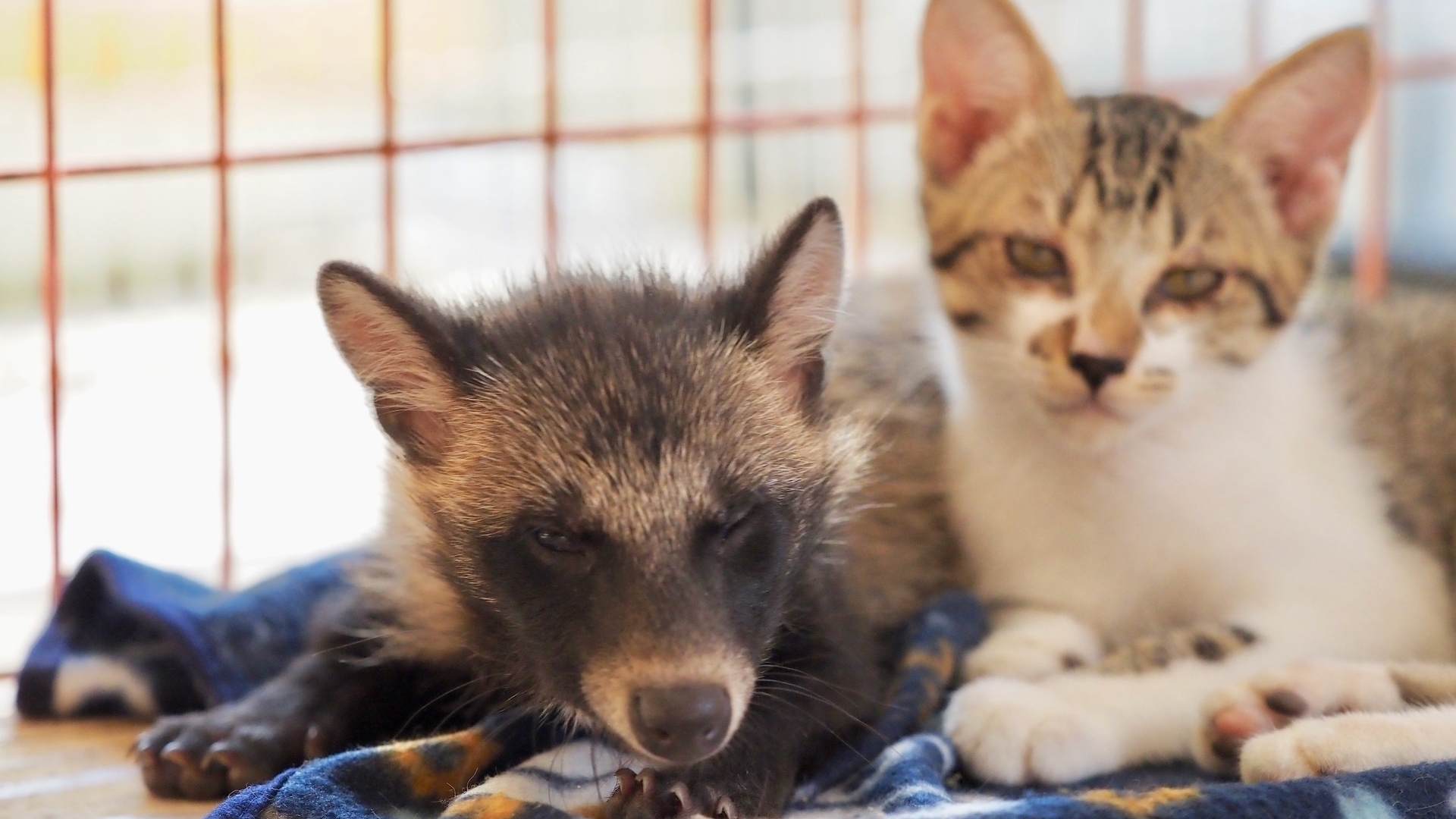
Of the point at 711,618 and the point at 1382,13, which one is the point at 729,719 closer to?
the point at 711,618

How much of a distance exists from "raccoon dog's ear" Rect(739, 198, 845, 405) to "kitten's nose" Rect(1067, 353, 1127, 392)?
421 mm

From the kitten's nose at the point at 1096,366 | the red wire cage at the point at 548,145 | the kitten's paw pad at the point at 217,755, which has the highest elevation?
the red wire cage at the point at 548,145

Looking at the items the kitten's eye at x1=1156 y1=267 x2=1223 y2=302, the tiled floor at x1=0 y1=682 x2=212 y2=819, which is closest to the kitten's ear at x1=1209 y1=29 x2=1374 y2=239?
the kitten's eye at x1=1156 y1=267 x2=1223 y2=302

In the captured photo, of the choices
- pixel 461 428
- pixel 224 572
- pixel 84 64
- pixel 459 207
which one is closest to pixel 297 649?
pixel 224 572

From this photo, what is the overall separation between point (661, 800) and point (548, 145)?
1595 mm

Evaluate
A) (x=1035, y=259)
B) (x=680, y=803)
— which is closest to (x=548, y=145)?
(x=1035, y=259)

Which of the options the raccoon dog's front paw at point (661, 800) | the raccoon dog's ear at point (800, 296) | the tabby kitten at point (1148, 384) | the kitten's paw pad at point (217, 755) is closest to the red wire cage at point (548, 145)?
the raccoon dog's ear at point (800, 296)

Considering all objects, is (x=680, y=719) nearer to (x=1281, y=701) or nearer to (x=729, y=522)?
Answer: (x=729, y=522)

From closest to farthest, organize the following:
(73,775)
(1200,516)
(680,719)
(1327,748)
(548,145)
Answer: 1. (680,719)
2. (1327,748)
3. (73,775)
4. (1200,516)
5. (548,145)

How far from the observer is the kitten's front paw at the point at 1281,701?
214cm

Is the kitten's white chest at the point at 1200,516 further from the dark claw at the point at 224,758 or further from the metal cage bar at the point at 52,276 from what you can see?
the metal cage bar at the point at 52,276

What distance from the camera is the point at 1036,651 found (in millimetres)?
2479

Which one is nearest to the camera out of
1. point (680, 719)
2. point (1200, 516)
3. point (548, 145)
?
point (680, 719)

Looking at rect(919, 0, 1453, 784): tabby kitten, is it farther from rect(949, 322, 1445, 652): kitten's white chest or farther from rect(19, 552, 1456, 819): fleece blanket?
rect(19, 552, 1456, 819): fleece blanket
